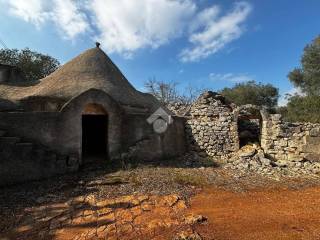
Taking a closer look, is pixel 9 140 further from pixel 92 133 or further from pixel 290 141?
pixel 290 141

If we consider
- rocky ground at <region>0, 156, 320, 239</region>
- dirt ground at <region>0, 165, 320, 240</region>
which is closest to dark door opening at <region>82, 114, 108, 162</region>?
rocky ground at <region>0, 156, 320, 239</region>

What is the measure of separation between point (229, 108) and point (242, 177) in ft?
16.1

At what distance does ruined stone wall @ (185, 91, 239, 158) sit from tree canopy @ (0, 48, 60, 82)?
1795cm

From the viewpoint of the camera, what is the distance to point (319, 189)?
25.9ft

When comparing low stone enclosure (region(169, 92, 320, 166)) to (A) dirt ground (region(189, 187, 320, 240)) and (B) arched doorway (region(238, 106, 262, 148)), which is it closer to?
(B) arched doorway (region(238, 106, 262, 148))

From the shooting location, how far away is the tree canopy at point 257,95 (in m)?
31.5

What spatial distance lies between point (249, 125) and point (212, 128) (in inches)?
93.9

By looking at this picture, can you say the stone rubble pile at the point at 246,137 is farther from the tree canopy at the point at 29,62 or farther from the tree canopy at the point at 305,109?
the tree canopy at the point at 29,62

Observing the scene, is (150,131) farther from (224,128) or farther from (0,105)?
(0,105)

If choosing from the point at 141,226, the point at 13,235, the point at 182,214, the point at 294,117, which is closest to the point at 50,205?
the point at 13,235

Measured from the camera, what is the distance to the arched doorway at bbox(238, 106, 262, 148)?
12.9 meters

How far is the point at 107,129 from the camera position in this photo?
32.9 ft

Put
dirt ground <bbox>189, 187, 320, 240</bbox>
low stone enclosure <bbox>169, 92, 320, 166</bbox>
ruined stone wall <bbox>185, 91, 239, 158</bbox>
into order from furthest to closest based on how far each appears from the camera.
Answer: ruined stone wall <bbox>185, 91, 239, 158</bbox> → low stone enclosure <bbox>169, 92, 320, 166</bbox> → dirt ground <bbox>189, 187, 320, 240</bbox>

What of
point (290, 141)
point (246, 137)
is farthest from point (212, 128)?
point (290, 141)
